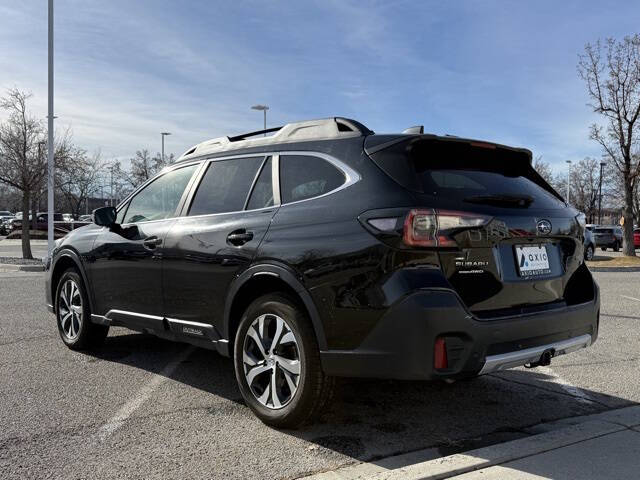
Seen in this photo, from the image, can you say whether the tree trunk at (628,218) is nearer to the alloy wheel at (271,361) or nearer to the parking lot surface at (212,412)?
the parking lot surface at (212,412)

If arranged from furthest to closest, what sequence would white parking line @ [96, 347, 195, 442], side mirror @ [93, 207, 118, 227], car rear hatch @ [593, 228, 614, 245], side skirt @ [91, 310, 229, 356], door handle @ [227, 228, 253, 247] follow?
Answer: car rear hatch @ [593, 228, 614, 245], side mirror @ [93, 207, 118, 227], side skirt @ [91, 310, 229, 356], door handle @ [227, 228, 253, 247], white parking line @ [96, 347, 195, 442]

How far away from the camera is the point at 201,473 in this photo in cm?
310

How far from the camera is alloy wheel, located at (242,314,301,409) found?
3.60 m

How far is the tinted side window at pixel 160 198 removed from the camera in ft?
16.0

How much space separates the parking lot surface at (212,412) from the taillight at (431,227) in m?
1.24

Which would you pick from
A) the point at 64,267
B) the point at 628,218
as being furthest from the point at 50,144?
the point at 628,218

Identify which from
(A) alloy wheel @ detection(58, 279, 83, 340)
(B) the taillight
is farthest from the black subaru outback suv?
(A) alloy wheel @ detection(58, 279, 83, 340)

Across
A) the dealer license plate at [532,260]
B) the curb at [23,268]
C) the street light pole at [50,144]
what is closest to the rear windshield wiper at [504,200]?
the dealer license plate at [532,260]

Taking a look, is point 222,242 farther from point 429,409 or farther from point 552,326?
point 552,326

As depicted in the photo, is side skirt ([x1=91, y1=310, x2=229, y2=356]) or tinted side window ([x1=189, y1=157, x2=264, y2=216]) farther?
tinted side window ([x1=189, y1=157, x2=264, y2=216])

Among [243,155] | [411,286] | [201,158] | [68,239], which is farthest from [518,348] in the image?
[68,239]

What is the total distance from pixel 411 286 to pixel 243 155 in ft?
6.30

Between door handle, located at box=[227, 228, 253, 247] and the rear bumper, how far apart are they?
3.16 ft

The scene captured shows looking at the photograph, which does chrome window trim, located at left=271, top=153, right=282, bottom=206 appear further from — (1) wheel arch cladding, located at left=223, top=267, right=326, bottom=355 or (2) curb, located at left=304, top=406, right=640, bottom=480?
(2) curb, located at left=304, top=406, right=640, bottom=480
